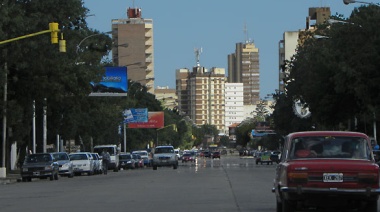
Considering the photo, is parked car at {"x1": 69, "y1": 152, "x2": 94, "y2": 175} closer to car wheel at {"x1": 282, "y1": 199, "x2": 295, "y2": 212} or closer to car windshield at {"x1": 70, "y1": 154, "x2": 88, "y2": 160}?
car windshield at {"x1": 70, "y1": 154, "x2": 88, "y2": 160}

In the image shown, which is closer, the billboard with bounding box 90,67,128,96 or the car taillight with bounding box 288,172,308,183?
the car taillight with bounding box 288,172,308,183

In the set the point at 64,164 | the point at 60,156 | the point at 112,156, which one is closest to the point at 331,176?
the point at 64,164

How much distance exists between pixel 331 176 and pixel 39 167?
123 ft

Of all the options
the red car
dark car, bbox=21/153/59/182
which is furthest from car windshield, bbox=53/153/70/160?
the red car

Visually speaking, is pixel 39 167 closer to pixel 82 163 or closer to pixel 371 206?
pixel 82 163

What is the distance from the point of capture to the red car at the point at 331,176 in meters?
18.7

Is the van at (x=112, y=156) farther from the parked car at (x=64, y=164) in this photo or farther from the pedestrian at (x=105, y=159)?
the parked car at (x=64, y=164)

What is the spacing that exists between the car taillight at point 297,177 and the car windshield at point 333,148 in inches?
35.8

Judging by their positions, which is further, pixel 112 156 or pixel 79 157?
pixel 112 156

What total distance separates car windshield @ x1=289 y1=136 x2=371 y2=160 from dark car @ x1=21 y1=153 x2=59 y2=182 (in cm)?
3630

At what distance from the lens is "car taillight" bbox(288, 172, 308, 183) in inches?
738

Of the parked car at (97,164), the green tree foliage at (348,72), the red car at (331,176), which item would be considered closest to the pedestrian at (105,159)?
the parked car at (97,164)

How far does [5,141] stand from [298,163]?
143ft

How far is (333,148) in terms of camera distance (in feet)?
64.7
